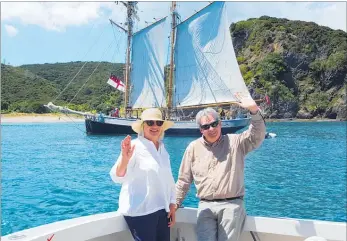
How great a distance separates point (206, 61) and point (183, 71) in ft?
9.31

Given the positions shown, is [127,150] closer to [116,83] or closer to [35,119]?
[116,83]

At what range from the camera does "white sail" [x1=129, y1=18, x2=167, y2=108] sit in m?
41.0

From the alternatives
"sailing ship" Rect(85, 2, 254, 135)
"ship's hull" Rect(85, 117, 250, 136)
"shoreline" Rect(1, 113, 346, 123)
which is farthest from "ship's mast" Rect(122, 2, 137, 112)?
"shoreline" Rect(1, 113, 346, 123)

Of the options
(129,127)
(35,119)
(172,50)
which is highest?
(172,50)

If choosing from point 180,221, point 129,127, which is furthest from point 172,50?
point 180,221

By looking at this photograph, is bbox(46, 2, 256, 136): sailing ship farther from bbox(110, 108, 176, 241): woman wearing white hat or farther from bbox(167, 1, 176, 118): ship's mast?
bbox(110, 108, 176, 241): woman wearing white hat

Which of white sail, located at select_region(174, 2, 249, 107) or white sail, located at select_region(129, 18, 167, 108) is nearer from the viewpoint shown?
white sail, located at select_region(174, 2, 249, 107)

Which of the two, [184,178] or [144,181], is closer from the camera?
[144,181]

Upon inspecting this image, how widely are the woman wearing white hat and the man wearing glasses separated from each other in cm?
26

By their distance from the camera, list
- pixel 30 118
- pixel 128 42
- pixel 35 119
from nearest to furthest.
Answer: pixel 128 42 → pixel 30 118 → pixel 35 119

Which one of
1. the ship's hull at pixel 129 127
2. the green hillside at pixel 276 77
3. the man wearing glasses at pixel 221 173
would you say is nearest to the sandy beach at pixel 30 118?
the green hillside at pixel 276 77

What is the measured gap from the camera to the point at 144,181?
2648mm

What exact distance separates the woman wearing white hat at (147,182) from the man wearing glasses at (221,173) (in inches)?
10.4

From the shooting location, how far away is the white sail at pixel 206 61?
37531 millimetres
